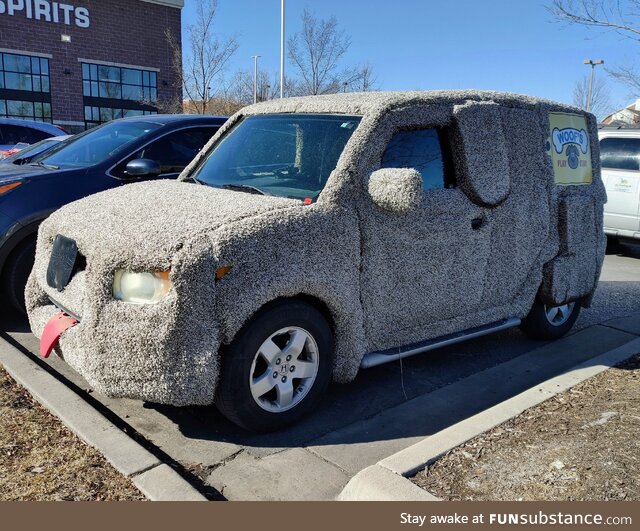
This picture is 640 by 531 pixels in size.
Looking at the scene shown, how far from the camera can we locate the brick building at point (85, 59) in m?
29.6

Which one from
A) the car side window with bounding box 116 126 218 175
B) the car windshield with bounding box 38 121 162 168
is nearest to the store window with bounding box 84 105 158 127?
the car windshield with bounding box 38 121 162 168

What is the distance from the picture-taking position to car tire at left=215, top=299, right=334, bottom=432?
323cm

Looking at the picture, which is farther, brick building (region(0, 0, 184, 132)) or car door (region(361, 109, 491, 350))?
brick building (region(0, 0, 184, 132))

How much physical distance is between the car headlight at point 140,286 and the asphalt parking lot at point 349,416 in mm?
851

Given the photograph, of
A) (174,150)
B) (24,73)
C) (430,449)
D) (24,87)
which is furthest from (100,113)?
(430,449)

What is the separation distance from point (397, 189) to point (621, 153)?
801 centimetres

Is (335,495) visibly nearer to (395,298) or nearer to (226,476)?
A: (226,476)

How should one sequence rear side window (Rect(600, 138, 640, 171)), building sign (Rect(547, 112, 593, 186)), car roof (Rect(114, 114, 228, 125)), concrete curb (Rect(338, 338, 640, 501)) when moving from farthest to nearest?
rear side window (Rect(600, 138, 640, 171)) → car roof (Rect(114, 114, 228, 125)) → building sign (Rect(547, 112, 593, 186)) → concrete curb (Rect(338, 338, 640, 501))

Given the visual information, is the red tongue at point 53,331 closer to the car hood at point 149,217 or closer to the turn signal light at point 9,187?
the car hood at point 149,217

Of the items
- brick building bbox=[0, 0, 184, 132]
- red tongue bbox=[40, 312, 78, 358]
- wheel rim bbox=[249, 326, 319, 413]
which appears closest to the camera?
wheel rim bbox=[249, 326, 319, 413]

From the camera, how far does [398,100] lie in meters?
4.03

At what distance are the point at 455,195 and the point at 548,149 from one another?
4.13 feet

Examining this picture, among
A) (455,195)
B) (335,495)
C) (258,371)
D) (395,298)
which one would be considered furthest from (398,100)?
(335,495)

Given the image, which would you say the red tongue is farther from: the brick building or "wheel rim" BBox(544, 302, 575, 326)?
the brick building
